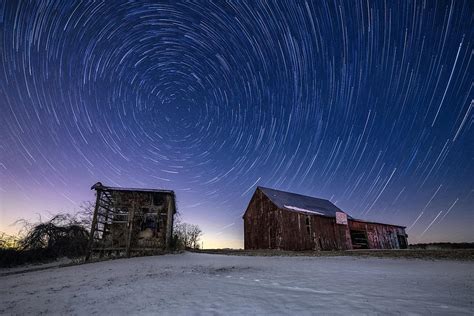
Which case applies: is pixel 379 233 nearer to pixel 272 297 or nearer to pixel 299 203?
pixel 299 203

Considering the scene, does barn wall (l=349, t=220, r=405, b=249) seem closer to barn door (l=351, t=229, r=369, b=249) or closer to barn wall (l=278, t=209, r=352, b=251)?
barn door (l=351, t=229, r=369, b=249)

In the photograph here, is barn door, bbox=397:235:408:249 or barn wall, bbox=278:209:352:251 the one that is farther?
barn door, bbox=397:235:408:249

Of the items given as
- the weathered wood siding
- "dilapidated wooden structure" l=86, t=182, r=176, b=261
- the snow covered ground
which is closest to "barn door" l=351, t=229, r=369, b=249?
the weathered wood siding

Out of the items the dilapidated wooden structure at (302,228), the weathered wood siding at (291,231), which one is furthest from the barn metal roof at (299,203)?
the weathered wood siding at (291,231)

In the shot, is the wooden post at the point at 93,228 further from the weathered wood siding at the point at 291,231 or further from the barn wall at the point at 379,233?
the barn wall at the point at 379,233

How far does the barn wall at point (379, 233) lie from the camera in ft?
81.9

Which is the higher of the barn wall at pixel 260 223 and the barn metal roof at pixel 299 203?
the barn metal roof at pixel 299 203

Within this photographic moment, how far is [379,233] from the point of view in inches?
1030

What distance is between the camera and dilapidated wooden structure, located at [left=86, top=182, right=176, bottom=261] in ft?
52.7

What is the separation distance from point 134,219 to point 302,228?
531 inches

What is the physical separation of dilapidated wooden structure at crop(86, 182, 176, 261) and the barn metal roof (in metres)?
11.2

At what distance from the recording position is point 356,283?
542cm

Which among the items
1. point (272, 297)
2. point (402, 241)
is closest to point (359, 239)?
point (402, 241)

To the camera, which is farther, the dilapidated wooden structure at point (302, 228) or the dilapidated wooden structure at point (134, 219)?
the dilapidated wooden structure at point (302, 228)
